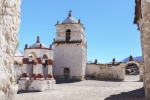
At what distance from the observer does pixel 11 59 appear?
1912mm

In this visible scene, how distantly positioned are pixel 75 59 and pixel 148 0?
1277 centimetres

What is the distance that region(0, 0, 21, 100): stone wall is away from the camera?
1766 millimetres

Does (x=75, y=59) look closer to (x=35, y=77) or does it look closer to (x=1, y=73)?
(x=35, y=77)

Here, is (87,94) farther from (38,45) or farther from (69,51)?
(38,45)

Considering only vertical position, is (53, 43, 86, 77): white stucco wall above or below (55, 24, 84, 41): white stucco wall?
below

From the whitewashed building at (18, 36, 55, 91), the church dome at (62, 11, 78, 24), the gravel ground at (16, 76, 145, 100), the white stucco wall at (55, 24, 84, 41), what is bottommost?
the gravel ground at (16, 76, 145, 100)

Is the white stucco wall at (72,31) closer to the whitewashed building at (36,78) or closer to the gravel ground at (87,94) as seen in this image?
the whitewashed building at (36,78)

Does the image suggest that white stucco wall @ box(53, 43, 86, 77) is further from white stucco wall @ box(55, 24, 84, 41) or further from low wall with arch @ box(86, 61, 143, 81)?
low wall with arch @ box(86, 61, 143, 81)

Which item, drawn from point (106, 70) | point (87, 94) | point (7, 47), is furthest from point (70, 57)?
point (7, 47)

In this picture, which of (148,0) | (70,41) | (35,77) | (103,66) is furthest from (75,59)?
(148,0)

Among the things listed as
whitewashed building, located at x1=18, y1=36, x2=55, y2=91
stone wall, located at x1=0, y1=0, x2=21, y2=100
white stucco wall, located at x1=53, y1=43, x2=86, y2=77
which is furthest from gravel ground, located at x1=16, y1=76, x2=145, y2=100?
white stucco wall, located at x1=53, y1=43, x2=86, y2=77

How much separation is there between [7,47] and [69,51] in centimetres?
1755

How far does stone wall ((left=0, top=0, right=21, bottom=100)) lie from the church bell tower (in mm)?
17043

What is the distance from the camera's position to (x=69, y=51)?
19391 millimetres
